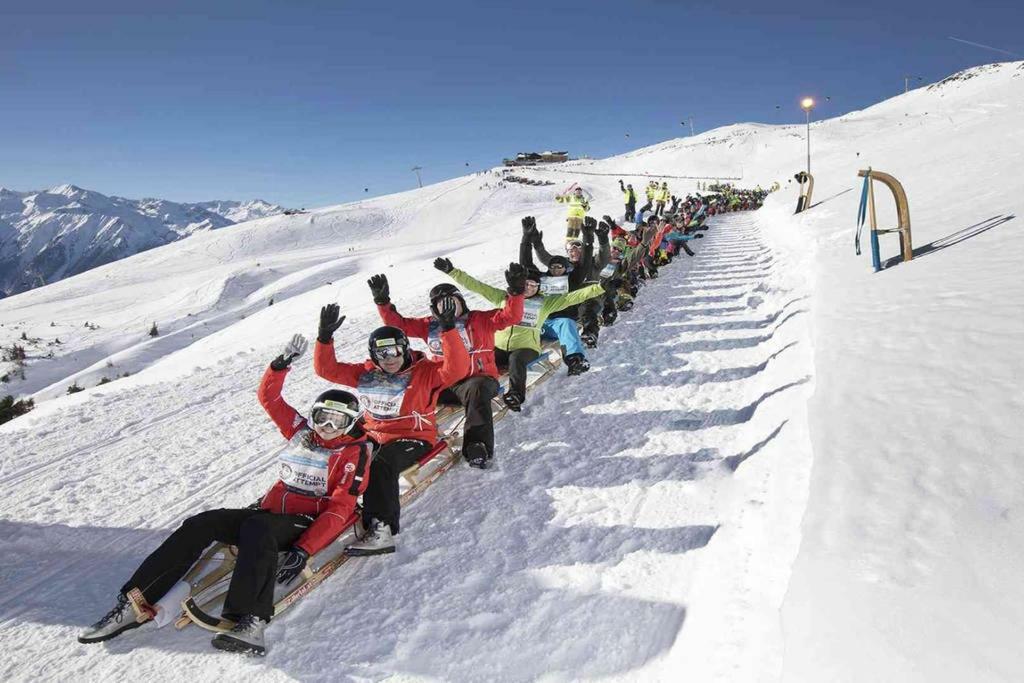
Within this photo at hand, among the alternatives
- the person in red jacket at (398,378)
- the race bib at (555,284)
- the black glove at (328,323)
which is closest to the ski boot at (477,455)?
the person in red jacket at (398,378)

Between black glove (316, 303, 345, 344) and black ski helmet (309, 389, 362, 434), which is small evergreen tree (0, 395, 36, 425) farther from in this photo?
black ski helmet (309, 389, 362, 434)

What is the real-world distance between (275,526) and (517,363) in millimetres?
3200

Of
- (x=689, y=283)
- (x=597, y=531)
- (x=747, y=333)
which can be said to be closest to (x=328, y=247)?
(x=689, y=283)

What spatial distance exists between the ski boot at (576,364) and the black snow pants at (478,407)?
5.65 ft

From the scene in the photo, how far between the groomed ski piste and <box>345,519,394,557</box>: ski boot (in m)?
0.10

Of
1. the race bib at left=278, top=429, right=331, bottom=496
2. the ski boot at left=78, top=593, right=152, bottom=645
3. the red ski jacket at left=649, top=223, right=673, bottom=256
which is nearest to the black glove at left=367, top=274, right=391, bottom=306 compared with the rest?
the race bib at left=278, top=429, right=331, bottom=496

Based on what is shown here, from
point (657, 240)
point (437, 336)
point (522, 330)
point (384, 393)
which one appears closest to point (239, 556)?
point (384, 393)

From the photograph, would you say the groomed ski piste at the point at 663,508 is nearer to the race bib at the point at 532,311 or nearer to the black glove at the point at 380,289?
the race bib at the point at 532,311

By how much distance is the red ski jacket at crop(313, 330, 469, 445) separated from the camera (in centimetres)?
414

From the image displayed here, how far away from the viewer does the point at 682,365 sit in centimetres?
668

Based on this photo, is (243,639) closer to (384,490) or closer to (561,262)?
(384,490)

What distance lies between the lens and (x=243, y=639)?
266 centimetres

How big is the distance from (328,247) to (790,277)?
32201 millimetres

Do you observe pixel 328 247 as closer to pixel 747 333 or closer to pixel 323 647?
pixel 747 333
